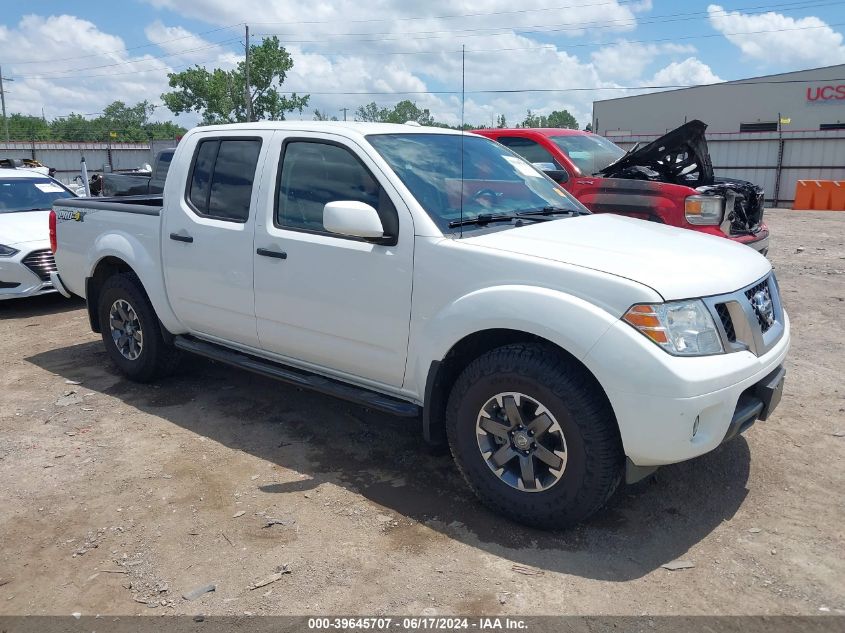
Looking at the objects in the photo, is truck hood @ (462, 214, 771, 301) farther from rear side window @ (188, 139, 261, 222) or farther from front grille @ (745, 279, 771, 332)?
rear side window @ (188, 139, 261, 222)

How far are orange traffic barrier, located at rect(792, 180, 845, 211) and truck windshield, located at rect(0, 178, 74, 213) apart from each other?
763 inches

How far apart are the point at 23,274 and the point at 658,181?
7255 mm

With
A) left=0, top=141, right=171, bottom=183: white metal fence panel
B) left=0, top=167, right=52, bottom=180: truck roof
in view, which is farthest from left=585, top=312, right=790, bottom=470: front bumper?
left=0, top=141, right=171, bottom=183: white metal fence panel

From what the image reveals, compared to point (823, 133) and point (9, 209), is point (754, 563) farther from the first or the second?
point (823, 133)

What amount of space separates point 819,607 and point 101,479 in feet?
12.0

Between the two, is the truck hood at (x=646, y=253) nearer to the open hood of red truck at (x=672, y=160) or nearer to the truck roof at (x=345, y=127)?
the truck roof at (x=345, y=127)

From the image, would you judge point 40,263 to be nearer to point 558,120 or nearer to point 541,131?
point 541,131

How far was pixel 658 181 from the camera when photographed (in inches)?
300

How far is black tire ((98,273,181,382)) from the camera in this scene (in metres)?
5.23

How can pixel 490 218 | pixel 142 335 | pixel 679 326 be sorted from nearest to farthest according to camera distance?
1. pixel 679 326
2. pixel 490 218
3. pixel 142 335

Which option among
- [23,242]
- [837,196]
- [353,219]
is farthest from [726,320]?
[837,196]

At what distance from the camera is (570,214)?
4211 mm

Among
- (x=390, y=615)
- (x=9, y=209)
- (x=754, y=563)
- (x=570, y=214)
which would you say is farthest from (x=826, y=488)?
(x=9, y=209)

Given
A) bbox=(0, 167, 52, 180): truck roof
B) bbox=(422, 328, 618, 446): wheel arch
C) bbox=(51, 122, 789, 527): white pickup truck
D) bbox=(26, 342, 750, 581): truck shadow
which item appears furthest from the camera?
bbox=(0, 167, 52, 180): truck roof
